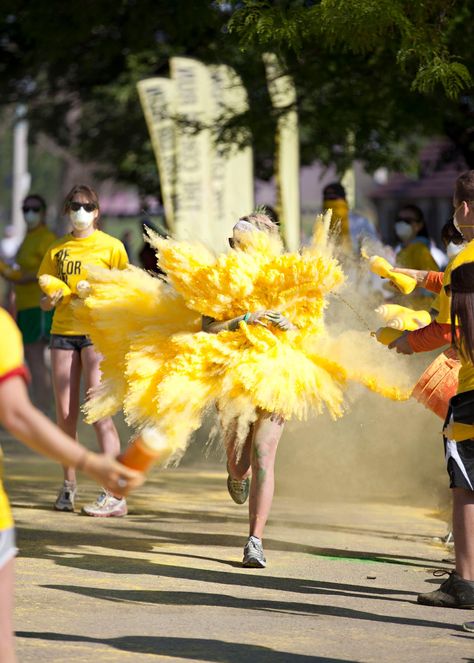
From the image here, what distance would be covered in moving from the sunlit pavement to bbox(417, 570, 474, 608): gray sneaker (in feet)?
0.17

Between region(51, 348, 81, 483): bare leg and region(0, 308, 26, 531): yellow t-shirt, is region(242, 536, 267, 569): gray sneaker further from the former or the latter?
region(0, 308, 26, 531): yellow t-shirt

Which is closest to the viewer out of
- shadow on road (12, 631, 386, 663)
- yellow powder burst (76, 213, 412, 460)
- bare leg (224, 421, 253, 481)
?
shadow on road (12, 631, 386, 663)

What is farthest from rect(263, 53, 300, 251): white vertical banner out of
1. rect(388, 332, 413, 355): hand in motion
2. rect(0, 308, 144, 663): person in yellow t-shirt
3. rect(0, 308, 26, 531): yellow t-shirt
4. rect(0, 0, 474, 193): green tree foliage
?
rect(0, 308, 144, 663): person in yellow t-shirt

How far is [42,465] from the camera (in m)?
11.8

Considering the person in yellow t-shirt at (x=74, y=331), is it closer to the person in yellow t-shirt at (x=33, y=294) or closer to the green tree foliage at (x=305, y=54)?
the green tree foliage at (x=305, y=54)

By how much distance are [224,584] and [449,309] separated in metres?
1.73

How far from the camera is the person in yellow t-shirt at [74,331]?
9086 millimetres

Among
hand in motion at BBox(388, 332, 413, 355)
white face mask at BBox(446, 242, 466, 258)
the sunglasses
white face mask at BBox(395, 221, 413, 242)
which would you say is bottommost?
hand in motion at BBox(388, 332, 413, 355)

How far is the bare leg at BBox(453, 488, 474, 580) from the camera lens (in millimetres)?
6340

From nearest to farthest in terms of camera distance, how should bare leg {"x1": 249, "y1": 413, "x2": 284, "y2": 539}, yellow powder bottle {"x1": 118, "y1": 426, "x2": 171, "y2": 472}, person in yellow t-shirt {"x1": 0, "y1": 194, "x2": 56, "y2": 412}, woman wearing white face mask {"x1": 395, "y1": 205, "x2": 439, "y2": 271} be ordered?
1. yellow powder bottle {"x1": 118, "y1": 426, "x2": 171, "y2": 472}
2. bare leg {"x1": 249, "y1": 413, "x2": 284, "y2": 539}
3. woman wearing white face mask {"x1": 395, "y1": 205, "x2": 439, "y2": 271}
4. person in yellow t-shirt {"x1": 0, "y1": 194, "x2": 56, "y2": 412}

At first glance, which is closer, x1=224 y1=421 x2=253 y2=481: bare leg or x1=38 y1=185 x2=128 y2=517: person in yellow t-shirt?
x1=224 y1=421 x2=253 y2=481: bare leg

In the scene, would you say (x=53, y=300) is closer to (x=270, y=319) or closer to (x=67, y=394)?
(x=67, y=394)

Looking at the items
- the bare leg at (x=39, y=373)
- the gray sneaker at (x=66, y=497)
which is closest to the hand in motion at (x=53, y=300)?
the gray sneaker at (x=66, y=497)

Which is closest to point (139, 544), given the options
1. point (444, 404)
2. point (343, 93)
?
point (444, 404)
